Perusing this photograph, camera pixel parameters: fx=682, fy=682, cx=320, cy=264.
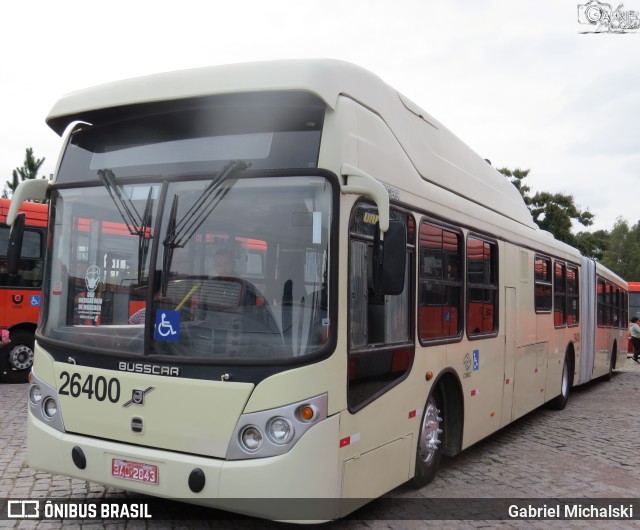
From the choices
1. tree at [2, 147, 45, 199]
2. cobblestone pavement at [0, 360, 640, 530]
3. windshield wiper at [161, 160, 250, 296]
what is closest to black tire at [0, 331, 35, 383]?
cobblestone pavement at [0, 360, 640, 530]

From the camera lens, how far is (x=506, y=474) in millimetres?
6664

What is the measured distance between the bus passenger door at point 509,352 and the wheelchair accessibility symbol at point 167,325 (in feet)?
14.5

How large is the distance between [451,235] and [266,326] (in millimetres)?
2595

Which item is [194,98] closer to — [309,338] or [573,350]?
[309,338]

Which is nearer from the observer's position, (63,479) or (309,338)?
(309,338)

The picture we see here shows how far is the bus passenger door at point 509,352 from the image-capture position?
25.0 feet

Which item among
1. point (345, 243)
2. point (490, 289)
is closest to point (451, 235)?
point (490, 289)

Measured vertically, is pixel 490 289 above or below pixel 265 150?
below

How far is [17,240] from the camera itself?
17.3 ft

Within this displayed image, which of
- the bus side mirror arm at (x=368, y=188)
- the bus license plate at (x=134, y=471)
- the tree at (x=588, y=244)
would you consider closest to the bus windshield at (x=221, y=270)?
the bus side mirror arm at (x=368, y=188)

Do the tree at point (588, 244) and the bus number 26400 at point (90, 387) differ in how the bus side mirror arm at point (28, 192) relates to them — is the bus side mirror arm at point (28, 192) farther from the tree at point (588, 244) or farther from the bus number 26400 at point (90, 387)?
the tree at point (588, 244)

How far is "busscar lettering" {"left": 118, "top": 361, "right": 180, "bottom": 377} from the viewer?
4.27 m

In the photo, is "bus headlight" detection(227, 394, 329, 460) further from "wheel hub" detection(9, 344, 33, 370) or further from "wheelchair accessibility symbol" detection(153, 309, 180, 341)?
"wheel hub" detection(9, 344, 33, 370)

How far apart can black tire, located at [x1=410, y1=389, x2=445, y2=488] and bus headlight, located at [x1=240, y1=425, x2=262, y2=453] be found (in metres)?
1.86
